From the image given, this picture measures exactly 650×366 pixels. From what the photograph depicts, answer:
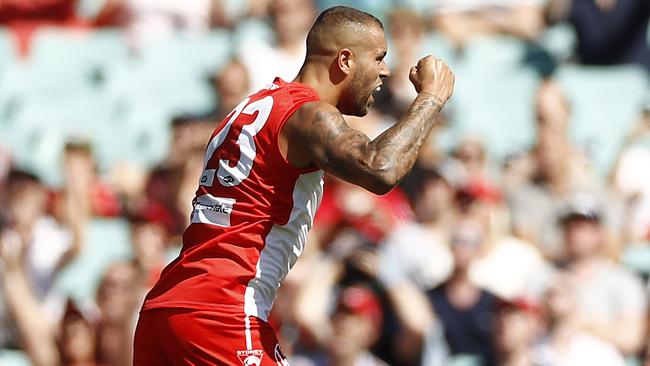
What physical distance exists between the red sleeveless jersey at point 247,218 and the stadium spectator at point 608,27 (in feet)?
20.0

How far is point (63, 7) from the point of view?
11.9 metres

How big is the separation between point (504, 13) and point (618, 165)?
2.06m

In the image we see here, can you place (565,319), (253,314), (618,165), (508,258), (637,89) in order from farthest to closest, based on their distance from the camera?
(637,89) → (618,165) → (508,258) → (565,319) → (253,314)

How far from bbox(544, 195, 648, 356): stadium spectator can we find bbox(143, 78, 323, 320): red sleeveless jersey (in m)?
3.92

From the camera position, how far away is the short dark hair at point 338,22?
16.7 ft

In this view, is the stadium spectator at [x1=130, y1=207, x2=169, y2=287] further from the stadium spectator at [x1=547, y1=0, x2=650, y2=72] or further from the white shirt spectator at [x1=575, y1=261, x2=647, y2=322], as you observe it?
the stadium spectator at [x1=547, y1=0, x2=650, y2=72]

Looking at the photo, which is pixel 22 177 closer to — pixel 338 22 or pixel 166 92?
pixel 166 92

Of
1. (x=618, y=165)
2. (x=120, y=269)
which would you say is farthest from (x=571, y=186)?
(x=120, y=269)

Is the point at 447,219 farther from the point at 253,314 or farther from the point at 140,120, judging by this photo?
the point at 253,314

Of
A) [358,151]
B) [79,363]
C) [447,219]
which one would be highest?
[358,151]

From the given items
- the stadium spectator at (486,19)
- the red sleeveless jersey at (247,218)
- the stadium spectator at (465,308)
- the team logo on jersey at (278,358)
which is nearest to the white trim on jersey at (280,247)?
the red sleeveless jersey at (247,218)

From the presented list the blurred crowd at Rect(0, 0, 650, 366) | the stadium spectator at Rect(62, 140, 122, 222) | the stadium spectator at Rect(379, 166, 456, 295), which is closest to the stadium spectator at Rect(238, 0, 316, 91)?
the blurred crowd at Rect(0, 0, 650, 366)

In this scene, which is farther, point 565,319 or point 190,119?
point 190,119

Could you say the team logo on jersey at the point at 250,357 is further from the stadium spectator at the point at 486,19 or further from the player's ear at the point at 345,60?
the stadium spectator at the point at 486,19
